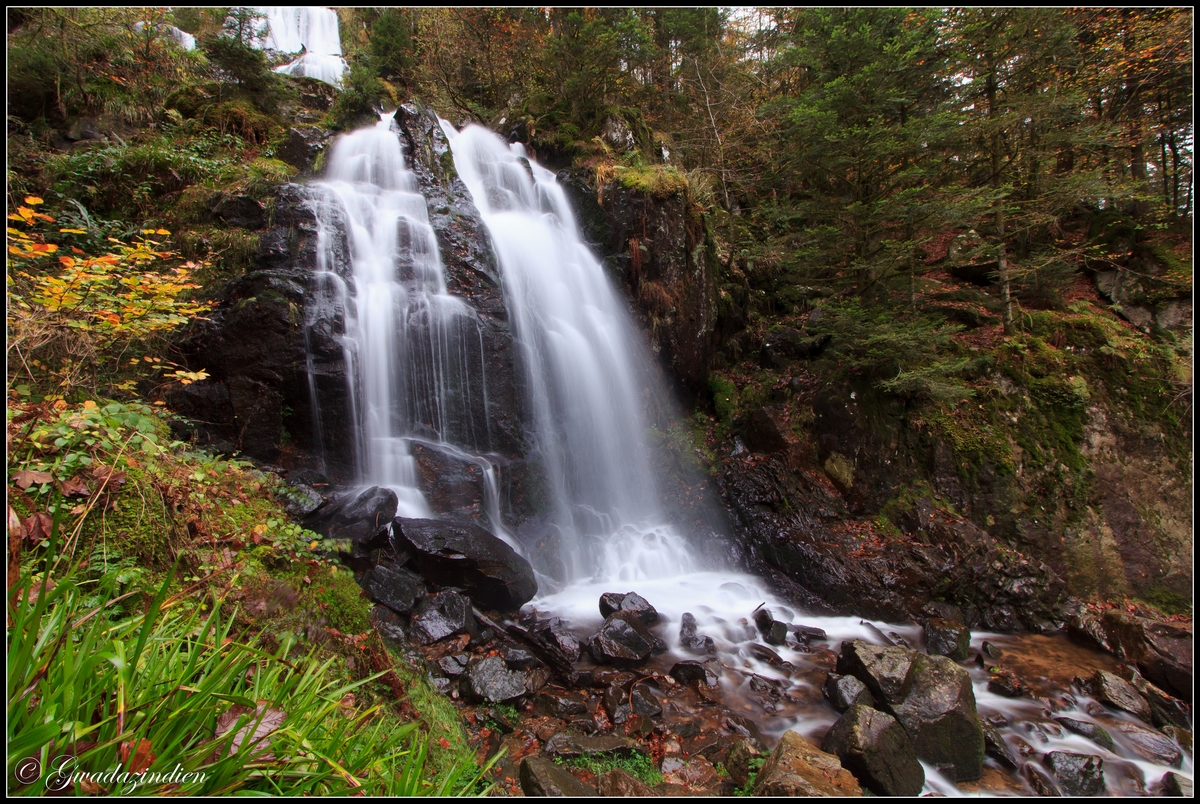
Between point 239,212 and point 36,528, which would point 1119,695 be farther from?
point 239,212

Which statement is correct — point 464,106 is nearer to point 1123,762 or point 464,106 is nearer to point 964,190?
point 964,190

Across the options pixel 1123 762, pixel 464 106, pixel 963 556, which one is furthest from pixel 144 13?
pixel 1123 762

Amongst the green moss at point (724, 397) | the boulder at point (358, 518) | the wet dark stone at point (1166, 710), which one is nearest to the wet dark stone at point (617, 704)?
the boulder at point (358, 518)

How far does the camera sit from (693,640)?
19.6ft

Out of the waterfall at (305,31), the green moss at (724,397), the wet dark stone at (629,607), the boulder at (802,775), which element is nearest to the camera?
the boulder at (802,775)

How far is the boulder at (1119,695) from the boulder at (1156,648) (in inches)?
21.0

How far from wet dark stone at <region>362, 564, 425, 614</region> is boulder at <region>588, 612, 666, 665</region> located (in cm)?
202

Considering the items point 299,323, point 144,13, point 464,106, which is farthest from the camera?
point 464,106

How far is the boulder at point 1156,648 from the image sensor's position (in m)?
5.60

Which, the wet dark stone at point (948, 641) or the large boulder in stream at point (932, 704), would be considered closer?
the large boulder in stream at point (932, 704)

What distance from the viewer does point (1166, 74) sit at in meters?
9.58

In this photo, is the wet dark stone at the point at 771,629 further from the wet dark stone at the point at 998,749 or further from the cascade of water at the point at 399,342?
the cascade of water at the point at 399,342

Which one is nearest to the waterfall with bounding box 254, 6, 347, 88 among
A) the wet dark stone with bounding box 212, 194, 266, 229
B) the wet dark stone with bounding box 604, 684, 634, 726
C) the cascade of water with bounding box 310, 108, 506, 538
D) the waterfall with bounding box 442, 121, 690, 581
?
the waterfall with bounding box 442, 121, 690, 581

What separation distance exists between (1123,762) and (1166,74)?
12800mm
